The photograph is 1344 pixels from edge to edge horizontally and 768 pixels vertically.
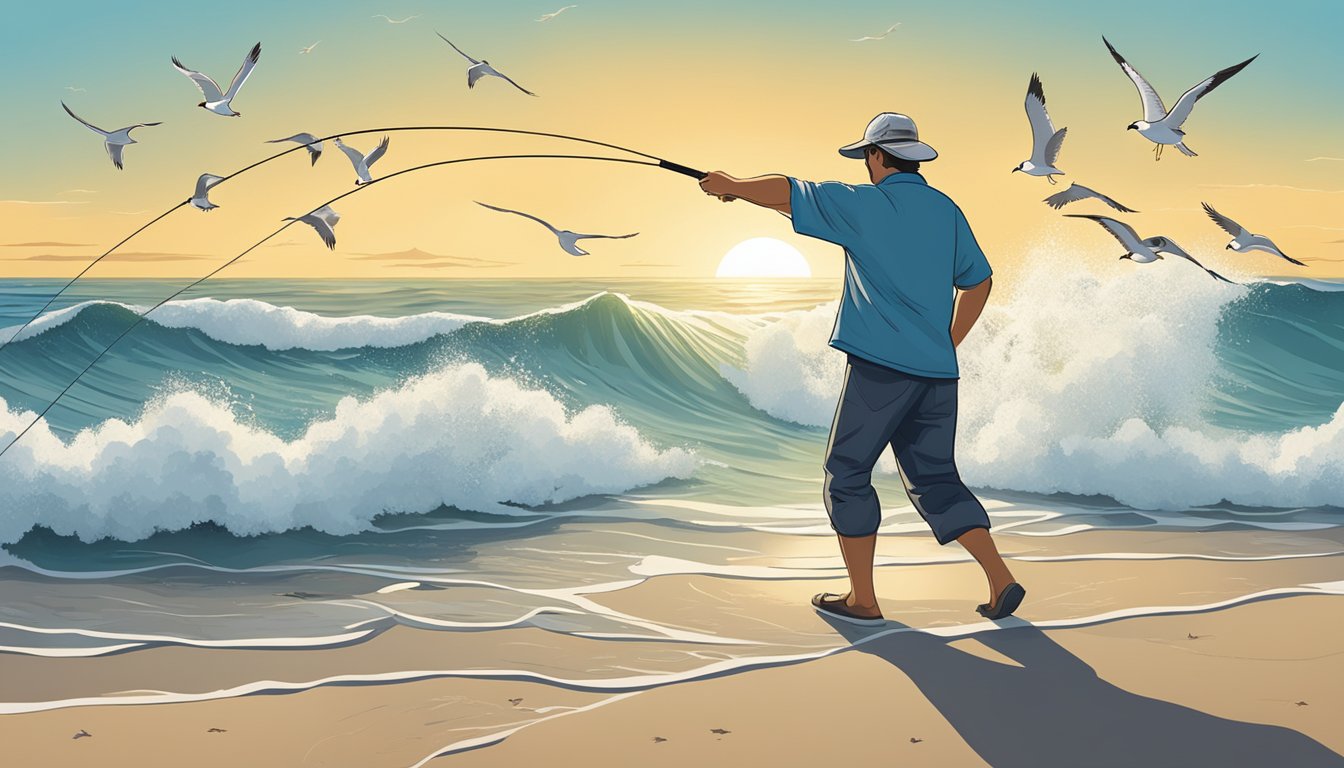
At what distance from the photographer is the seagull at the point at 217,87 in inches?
192

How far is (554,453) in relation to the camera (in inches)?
272

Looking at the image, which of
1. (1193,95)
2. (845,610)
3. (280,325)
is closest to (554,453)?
(845,610)

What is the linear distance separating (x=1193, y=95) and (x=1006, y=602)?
7.62ft

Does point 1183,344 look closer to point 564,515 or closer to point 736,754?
point 564,515

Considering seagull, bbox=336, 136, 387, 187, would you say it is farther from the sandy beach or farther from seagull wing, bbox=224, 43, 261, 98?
the sandy beach

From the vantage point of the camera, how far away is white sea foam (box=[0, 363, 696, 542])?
19.2 ft

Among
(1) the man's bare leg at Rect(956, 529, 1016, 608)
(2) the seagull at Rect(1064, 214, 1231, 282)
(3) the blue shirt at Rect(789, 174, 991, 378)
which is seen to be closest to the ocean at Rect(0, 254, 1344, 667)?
(1) the man's bare leg at Rect(956, 529, 1016, 608)

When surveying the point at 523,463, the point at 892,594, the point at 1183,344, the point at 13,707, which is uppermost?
the point at 1183,344

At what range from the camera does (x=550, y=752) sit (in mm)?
2867

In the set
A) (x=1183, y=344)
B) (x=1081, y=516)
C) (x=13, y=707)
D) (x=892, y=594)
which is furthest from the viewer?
(x=1183, y=344)

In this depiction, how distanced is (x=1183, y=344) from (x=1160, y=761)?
22.9ft

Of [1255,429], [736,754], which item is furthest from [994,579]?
[1255,429]

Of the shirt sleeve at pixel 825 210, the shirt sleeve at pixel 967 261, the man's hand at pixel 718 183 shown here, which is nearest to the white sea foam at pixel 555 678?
the shirt sleeve at pixel 967 261

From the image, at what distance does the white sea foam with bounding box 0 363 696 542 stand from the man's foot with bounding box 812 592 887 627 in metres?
2.66
